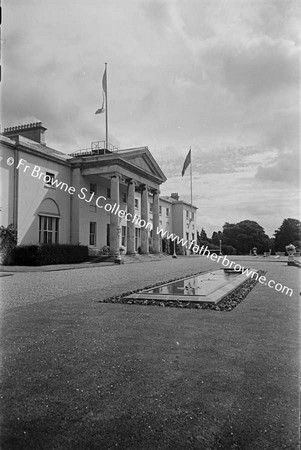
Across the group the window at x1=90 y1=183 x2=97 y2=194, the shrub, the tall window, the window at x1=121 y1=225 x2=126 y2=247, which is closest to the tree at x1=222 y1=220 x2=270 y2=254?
the window at x1=121 y1=225 x2=126 y2=247

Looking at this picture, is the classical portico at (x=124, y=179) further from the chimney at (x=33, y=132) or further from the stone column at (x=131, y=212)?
the chimney at (x=33, y=132)

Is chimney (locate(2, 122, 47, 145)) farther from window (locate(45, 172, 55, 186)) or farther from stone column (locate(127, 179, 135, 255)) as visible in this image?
stone column (locate(127, 179, 135, 255))

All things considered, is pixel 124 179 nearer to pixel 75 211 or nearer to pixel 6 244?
pixel 75 211

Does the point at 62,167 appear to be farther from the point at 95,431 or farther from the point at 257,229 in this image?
the point at 257,229

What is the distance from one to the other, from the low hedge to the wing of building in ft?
7.19

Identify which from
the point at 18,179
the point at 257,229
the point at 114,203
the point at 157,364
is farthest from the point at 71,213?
the point at 257,229

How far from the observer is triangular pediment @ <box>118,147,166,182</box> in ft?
131

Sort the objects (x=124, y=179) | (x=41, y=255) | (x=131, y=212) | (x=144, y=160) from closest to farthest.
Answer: (x=41, y=255) → (x=131, y=212) → (x=124, y=179) → (x=144, y=160)

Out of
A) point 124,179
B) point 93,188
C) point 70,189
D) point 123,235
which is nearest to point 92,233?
point 93,188

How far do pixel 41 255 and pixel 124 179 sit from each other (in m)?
15.8

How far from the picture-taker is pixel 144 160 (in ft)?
146

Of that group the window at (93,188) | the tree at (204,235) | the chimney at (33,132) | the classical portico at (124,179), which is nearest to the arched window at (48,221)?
the classical portico at (124,179)

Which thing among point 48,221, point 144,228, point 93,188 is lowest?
point 144,228

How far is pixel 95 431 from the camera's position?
3.05m
